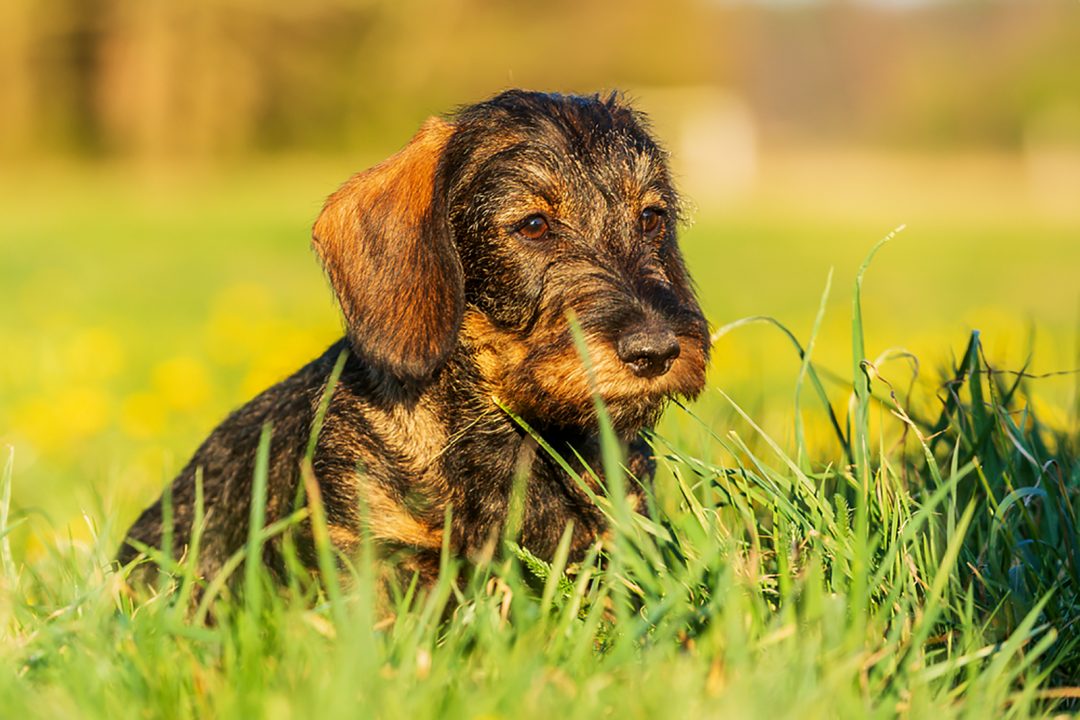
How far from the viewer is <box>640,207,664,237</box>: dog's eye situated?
379 cm

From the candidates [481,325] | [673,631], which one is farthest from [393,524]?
[673,631]

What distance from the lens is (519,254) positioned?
11.7ft

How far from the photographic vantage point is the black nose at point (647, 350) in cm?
308

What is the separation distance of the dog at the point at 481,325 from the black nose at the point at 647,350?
0.20 ft

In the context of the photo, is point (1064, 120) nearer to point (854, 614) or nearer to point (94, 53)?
point (94, 53)

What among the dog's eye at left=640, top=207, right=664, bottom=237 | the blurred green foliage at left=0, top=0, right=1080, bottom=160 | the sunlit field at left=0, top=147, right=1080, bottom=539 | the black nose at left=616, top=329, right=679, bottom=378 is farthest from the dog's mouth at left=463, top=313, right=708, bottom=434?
the blurred green foliage at left=0, top=0, right=1080, bottom=160

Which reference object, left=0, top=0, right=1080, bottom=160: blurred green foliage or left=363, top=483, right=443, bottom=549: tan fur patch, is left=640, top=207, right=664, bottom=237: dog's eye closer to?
left=363, top=483, right=443, bottom=549: tan fur patch

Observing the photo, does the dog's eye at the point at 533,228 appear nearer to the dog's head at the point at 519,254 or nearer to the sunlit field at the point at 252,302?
the dog's head at the point at 519,254

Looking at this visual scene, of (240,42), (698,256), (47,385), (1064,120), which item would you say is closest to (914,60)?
(1064,120)

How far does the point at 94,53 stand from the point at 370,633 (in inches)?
1553

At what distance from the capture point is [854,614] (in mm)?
2510

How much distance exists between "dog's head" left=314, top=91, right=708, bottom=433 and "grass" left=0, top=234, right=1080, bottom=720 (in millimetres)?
380

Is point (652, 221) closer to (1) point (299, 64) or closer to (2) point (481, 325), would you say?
(2) point (481, 325)

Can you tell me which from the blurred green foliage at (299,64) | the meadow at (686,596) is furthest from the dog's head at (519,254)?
the blurred green foliage at (299,64)
